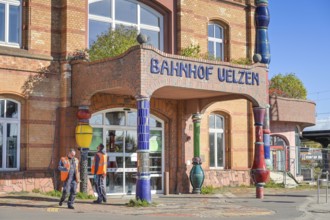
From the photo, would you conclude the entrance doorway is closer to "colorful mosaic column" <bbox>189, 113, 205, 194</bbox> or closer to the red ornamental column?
"colorful mosaic column" <bbox>189, 113, 205, 194</bbox>

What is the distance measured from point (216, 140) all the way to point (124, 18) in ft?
22.9

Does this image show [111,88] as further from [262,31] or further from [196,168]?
[262,31]

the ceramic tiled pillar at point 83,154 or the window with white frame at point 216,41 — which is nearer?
the ceramic tiled pillar at point 83,154

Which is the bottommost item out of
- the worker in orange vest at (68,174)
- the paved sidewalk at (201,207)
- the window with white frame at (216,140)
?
the paved sidewalk at (201,207)

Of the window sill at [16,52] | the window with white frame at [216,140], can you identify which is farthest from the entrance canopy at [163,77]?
the window with white frame at [216,140]

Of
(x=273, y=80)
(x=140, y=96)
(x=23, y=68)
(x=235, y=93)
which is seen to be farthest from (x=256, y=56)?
(x=273, y=80)

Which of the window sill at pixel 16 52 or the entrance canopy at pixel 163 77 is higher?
the window sill at pixel 16 52

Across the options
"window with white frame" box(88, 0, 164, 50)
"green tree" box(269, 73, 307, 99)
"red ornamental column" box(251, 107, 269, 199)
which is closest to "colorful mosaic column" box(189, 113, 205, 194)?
"red ornamental column" box(251, 107, 269, 199)

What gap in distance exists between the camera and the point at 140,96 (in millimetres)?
17219

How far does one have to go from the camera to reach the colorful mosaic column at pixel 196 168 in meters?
22.6

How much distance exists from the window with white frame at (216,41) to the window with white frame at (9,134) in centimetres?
962

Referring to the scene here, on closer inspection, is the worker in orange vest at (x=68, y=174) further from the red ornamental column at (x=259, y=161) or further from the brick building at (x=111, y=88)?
the red ornamental column at (x=259, y=161)

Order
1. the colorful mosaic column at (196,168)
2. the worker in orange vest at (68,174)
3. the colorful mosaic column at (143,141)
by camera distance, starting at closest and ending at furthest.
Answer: the worker in orange vest at (68,174) < the colorful mosaic column at (143,141) < the colorful mosaic column at (196,168)

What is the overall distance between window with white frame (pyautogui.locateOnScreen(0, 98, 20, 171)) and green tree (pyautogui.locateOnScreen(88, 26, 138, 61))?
10.8 feet
